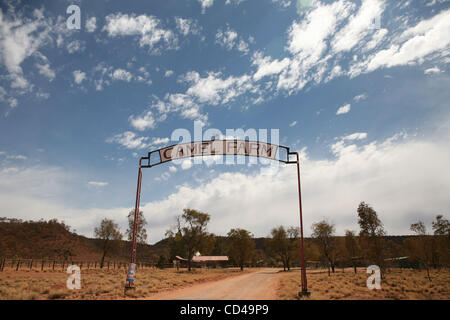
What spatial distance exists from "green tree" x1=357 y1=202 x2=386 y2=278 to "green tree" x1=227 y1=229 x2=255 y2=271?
3428 cm

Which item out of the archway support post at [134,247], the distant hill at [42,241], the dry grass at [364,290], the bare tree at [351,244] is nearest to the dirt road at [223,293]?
the dry grass at [364,290]

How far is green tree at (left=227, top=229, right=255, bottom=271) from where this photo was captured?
5960cm

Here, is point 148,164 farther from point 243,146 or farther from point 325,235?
point 325,235

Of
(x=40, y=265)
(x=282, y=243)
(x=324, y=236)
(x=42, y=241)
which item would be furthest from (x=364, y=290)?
(x=42, y=241)

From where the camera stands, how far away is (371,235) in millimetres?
27875

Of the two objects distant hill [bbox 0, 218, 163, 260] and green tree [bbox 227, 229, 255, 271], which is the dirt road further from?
distant hill [bbox 0, 218, 163, 260]

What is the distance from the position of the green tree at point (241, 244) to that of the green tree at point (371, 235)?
34.3 metres

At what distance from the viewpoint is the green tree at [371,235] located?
26.6 meters

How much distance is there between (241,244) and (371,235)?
119 feet

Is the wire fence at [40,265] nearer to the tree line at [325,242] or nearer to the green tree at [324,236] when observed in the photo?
the tree line at [325,242]

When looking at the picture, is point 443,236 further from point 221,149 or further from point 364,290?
point 221,149
